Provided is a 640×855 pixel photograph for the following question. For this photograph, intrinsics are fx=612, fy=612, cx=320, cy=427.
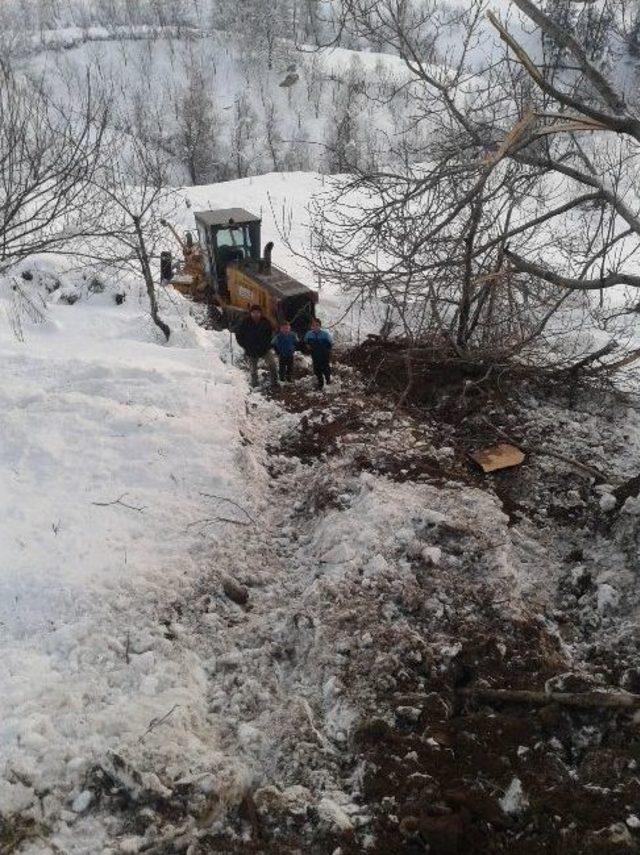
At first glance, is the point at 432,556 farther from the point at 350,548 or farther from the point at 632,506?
the point at 632,506

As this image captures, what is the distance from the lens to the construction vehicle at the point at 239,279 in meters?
10.8

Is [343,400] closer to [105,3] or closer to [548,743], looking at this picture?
[548,743]

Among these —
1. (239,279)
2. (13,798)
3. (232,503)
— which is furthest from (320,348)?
(13,798)

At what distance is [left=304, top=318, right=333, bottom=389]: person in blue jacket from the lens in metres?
8.91

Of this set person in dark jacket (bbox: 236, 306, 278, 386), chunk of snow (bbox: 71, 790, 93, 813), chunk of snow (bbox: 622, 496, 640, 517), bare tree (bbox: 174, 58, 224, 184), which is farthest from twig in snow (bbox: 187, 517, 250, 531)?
bare tree (bbox: 174, 58, 224, 184)

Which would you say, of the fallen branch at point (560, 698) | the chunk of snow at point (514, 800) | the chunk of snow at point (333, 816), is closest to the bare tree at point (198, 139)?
the fallen branch at point (560, 698)

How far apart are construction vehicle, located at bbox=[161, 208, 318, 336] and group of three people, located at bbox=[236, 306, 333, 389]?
1.44m

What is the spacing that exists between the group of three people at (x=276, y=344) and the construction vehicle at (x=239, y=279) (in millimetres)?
1442

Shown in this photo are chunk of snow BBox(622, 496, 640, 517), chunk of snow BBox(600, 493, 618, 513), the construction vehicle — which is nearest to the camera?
chunk of snow BBox(622, 496, 640, 517)

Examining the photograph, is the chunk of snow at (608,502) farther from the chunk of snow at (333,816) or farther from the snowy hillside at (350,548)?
the chunk of snow at (333,816)

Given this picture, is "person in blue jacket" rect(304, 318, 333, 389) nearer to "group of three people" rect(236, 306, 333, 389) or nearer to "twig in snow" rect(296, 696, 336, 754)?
"group of three people" rect(236, 306, 333, 389)

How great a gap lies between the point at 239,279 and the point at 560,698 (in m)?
9.69

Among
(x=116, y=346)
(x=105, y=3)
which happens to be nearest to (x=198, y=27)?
(x=105, y=3)

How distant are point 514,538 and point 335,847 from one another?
3.42 meters
